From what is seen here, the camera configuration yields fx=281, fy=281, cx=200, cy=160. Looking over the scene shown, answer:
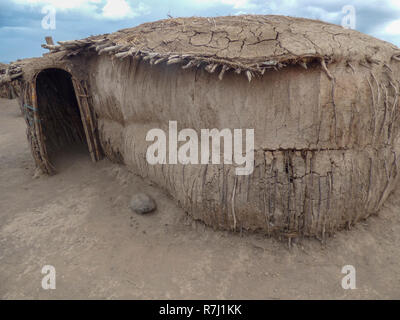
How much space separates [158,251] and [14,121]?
950 cm

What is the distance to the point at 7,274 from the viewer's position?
3.39m

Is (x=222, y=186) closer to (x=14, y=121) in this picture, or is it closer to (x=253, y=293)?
(x=253, y=293)

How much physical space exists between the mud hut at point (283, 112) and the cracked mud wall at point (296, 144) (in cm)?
1

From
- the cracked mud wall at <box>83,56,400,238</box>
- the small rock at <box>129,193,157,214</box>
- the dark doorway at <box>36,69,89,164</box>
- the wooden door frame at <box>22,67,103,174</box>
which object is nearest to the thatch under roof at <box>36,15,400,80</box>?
the cracked mud wall at <box>83,56,400,238</box>

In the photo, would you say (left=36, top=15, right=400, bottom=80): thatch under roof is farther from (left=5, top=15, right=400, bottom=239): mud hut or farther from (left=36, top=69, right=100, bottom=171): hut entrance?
(left=36, top=69, right=100, bottom=171): hut entrance

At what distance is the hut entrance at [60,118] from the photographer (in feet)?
19.4

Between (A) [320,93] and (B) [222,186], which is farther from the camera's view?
(B) [222,186]

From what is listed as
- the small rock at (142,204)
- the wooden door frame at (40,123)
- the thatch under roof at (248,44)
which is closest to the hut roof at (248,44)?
the thatch under roof at (248,44)

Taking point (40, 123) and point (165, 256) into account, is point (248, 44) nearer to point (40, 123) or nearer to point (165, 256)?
point (165, 256)

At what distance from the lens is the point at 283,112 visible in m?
3.35

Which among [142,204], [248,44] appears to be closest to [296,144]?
[248,44]

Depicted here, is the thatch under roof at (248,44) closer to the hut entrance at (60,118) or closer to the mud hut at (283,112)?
the mud hut at (283,112)

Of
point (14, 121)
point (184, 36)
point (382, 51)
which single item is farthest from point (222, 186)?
point (14, 121)

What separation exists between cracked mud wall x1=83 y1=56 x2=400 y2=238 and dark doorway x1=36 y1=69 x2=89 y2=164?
3.40 metres
